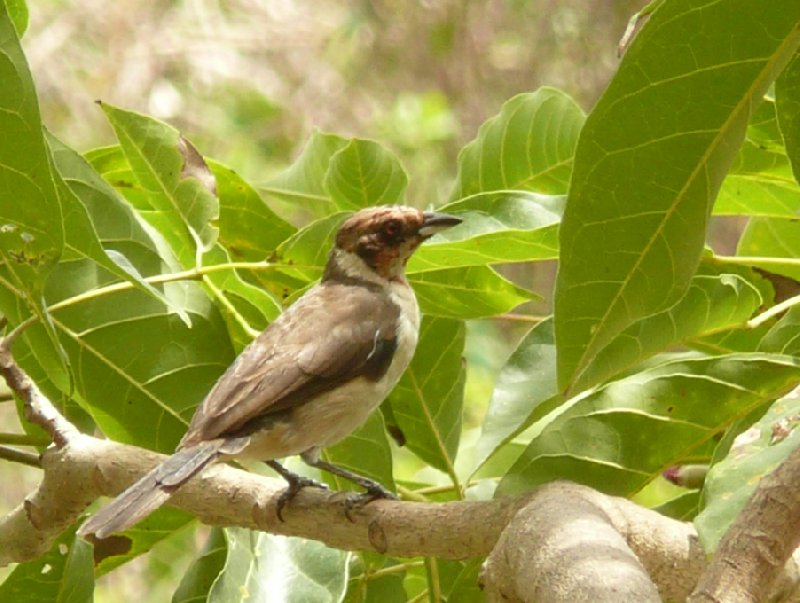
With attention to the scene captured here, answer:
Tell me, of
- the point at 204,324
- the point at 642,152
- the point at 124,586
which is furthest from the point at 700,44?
the point at 124,586

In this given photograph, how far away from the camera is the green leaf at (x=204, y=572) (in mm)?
2750

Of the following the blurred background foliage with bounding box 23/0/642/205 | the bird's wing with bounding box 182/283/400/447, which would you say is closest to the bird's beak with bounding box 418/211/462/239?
the bird's wing with bounding box 182/283/400/447

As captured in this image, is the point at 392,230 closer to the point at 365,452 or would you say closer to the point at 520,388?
the point at 365,452

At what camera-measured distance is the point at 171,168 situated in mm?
2824

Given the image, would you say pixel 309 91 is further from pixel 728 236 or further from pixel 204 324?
pixel 204 324

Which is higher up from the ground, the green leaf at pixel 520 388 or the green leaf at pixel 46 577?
the green leaf at pixel 520 388

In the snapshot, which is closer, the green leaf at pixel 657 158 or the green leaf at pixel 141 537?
the green leaf at pixel 657 158

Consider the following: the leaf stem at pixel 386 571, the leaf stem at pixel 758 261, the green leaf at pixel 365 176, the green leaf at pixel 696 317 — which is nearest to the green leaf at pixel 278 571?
the leaf stem at pixel 386 571

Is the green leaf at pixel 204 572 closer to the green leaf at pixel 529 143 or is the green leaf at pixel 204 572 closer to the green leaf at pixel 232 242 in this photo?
the green leaf at pixel 232 242

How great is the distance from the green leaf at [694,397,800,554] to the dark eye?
174 centimetres

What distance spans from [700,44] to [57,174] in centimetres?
109

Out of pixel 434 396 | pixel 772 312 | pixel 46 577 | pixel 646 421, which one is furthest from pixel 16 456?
pixel 772 312

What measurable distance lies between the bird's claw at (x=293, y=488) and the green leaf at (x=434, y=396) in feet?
0.80

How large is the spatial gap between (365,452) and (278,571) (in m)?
0.41
